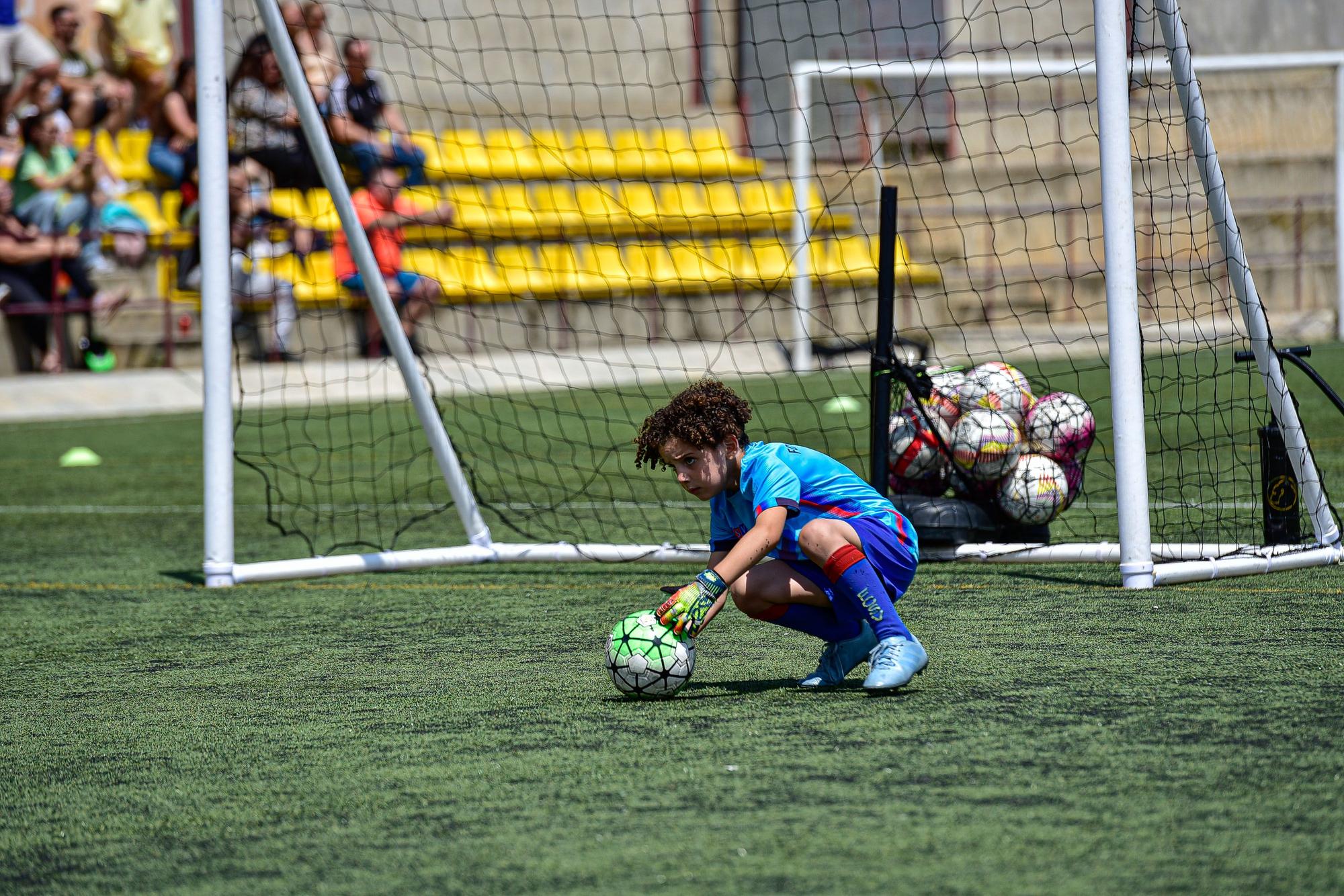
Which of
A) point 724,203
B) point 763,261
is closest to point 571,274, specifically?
point 763,261

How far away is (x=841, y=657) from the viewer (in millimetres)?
3867

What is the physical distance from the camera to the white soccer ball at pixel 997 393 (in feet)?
19.3

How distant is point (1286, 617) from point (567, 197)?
544 inches

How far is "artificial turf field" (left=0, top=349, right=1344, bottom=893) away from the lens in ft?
8.45

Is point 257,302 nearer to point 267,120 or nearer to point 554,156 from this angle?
point 554,156

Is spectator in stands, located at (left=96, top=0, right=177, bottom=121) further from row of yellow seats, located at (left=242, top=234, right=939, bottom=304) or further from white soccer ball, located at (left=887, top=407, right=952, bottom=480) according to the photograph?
white soccer ball, located at (left=887, top=407, right=952, bottom=480)

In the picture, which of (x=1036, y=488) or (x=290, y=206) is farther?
(x=290, y=206)

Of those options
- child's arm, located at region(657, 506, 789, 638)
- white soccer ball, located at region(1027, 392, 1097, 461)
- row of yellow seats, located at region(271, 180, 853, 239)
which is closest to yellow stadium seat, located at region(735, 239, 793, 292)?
row of yellow seats, located at region(271, 180, 853, 239)

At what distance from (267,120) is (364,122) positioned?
3.79 ft

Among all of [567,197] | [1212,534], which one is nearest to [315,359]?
[567,197]

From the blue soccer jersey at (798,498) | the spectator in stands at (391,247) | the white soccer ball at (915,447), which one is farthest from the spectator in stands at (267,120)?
the blue soccer jersey at (798,498)

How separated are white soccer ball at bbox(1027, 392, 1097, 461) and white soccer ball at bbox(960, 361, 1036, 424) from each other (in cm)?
5

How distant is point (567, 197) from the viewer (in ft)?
58.3

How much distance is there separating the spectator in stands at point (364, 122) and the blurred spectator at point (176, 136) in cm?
215
